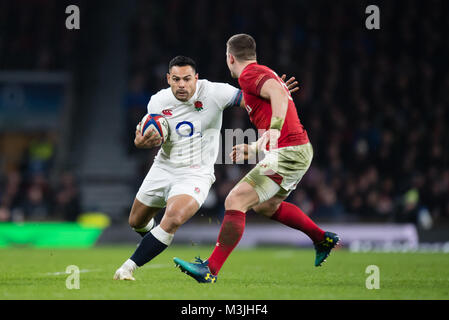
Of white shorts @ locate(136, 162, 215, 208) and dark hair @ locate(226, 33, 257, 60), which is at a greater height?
dark hair @ locate(226, 33, 257, 60)

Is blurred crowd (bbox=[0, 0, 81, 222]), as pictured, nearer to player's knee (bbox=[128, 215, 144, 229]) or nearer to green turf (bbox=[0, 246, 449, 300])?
green turf (bbox=[0, 246, 449, 300])

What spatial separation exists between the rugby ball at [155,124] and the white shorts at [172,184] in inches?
15.8

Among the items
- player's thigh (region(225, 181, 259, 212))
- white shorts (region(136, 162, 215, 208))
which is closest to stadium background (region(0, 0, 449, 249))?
white shorts (region(136, 162, 215, 208))

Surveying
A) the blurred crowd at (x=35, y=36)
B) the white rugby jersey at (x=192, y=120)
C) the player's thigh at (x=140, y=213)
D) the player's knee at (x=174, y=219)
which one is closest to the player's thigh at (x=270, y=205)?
the white rugby jersey at (x=192, y=120)

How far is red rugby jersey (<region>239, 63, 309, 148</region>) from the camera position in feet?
22.0

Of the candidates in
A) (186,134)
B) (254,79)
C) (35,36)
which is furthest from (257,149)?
(35,36)

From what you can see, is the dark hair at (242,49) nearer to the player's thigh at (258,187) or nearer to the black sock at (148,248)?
the player's thigh at (258,187)

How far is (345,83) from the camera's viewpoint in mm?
20203

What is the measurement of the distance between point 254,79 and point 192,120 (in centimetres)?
96

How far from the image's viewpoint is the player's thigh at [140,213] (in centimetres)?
756

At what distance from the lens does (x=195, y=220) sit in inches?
667

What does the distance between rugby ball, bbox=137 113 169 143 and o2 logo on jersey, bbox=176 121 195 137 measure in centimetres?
23

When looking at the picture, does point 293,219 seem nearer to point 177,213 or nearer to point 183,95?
point 177,213
